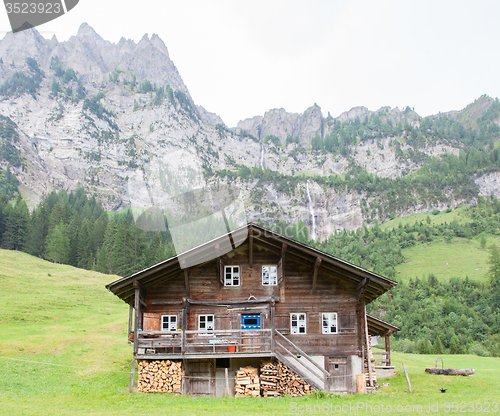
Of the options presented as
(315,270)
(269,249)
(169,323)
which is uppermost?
(269,249)

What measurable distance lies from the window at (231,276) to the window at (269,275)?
5.17 feet

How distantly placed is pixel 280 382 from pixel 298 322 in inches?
145

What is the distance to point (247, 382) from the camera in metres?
23.4

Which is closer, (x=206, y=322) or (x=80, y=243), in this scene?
(x=206, y=322)

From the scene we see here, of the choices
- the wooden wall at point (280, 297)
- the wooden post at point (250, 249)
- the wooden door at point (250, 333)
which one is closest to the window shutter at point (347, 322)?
the wooden wall at point (280, 297)

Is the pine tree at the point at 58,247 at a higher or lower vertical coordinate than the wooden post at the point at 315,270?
higher

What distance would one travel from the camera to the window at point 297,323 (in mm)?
25719

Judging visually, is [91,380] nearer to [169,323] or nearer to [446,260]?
[169,323]

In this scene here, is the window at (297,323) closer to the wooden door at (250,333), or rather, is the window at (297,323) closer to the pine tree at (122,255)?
the wooden door at (250,333)

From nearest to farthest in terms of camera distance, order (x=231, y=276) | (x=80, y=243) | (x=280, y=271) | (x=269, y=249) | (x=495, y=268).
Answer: (x=280, y=271)
(x=231, y=276)
(x=269, y=249)
(x=80, y=243)
(x=495, y=268)

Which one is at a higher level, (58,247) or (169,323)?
(58,247)

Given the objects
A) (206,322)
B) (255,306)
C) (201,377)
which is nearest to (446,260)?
(255,306)

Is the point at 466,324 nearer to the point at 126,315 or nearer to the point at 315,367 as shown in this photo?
the point at 126,315

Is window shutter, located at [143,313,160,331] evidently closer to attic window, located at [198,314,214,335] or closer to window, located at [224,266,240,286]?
attic window, located at [198,314,214,335]
